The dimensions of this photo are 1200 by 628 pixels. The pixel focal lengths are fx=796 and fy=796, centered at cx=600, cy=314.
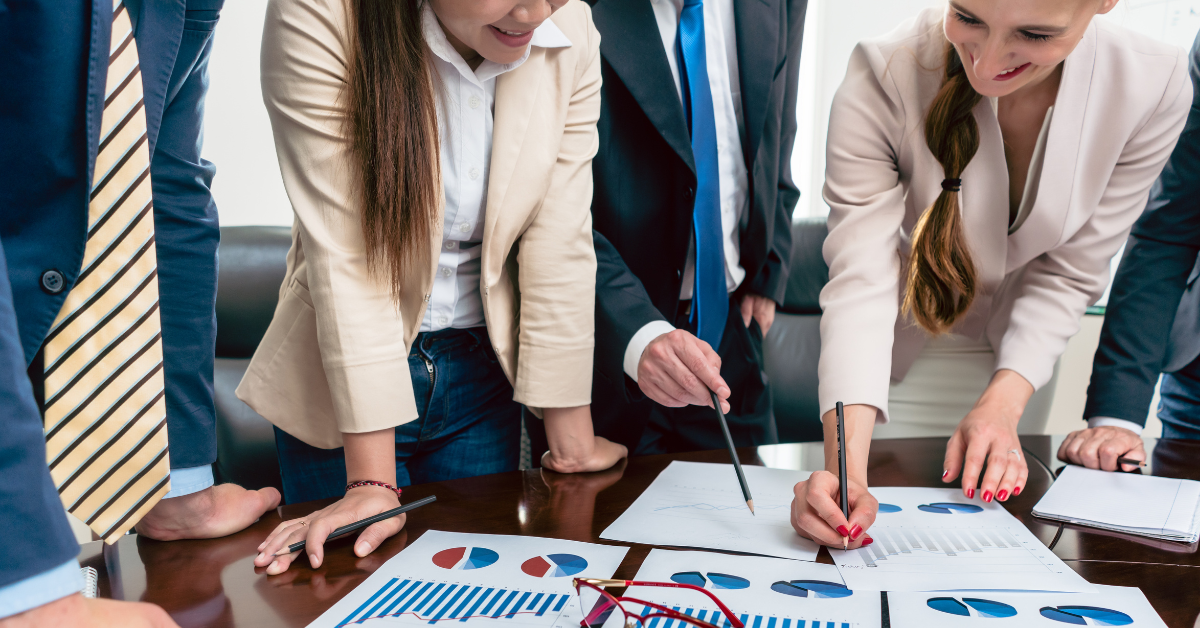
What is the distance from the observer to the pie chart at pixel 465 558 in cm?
84

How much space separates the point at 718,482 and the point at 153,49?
2.82 feet

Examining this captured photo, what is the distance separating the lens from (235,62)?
2.71 m

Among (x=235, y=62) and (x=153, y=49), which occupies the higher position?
(x=235, y=62)

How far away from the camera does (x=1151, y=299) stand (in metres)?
1.40

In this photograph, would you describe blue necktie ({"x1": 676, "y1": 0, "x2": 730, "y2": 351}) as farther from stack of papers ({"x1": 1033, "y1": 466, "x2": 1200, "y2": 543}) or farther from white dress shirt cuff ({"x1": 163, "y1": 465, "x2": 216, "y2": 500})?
white dress shirt cuff ({"x1": 163, "y1": 465, "x2": 216, "y2": 500})

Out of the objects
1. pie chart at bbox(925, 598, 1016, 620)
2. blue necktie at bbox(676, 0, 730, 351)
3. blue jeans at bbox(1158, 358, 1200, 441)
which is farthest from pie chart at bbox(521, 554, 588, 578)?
blue jeans at bbox(1158, 358, 1200, 441)

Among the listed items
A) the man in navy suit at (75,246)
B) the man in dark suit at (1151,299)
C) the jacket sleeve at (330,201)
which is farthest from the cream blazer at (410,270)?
the man in dark suit at (1151,299)

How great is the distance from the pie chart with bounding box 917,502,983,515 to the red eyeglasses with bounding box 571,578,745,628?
0.42m

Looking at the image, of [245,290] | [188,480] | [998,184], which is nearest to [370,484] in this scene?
[188,480]

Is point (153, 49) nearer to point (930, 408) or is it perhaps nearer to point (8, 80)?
point (8, 80)

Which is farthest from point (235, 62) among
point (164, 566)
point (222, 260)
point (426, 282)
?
point (164, 566)

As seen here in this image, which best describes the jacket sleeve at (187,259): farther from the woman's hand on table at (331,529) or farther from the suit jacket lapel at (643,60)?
the suit jacket lapel at (643,60)

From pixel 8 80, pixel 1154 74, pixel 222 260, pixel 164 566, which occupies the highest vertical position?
pixel 1154 74

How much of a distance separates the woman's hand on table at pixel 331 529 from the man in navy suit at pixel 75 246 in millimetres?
112
